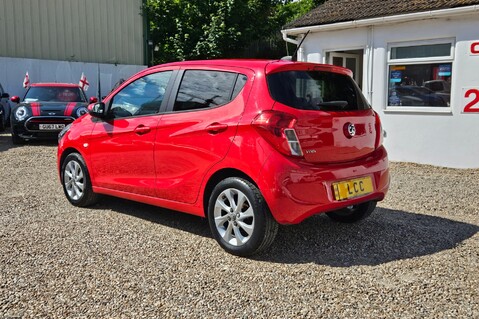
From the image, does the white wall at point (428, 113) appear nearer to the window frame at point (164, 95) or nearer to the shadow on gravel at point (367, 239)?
the shadow on gravel at point (367, 239)

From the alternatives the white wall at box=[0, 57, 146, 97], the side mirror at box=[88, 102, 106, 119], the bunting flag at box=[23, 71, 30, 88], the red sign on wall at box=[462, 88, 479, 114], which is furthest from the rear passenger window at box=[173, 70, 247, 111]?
the white wall at box=[0, 57, 146, 97]

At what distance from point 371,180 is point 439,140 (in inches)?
Answer: 214

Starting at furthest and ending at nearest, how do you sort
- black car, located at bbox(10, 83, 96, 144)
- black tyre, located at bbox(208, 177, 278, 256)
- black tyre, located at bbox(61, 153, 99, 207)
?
1. black car, located at bbox(10, 83, 96, 144)
2. black tyre, located at bbox(61, 153, 99, 207)
3. black tyre, located at bbox(208, 177, 278, 256)

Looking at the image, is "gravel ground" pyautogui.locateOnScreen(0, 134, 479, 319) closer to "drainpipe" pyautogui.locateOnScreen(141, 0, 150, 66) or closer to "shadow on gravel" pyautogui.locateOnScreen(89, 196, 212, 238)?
"shadow on gravel" pyautogui.locateOnScreen(89, 196, 212, 238)

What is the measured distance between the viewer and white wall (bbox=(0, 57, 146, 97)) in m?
16.9

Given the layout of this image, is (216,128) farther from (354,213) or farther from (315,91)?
(354,213)

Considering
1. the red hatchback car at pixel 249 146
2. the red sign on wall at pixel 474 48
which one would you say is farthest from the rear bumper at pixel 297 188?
the red sign on wall at pixel 474 48

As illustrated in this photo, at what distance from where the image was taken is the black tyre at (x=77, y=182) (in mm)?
5516

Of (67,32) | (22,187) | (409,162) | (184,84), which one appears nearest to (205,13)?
(67,32)

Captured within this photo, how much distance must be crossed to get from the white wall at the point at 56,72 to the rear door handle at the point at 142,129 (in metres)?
14.3

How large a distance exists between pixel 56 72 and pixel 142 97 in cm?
1480

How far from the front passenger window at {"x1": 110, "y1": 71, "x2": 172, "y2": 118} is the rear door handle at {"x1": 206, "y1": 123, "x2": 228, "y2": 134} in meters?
0.81

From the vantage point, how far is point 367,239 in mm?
4469

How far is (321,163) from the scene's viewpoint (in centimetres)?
390
